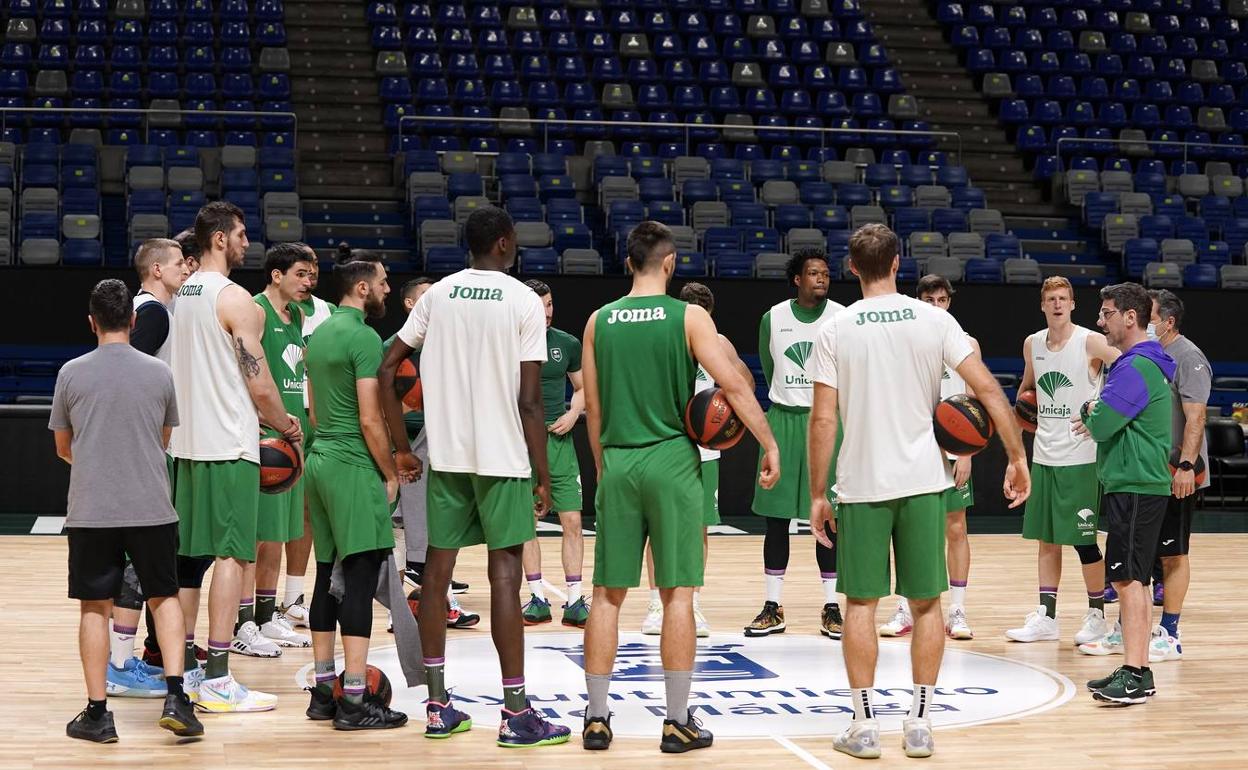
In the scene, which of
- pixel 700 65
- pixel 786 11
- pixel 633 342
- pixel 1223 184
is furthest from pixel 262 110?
pixel 633 342

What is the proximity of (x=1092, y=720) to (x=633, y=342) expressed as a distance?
2455 mm

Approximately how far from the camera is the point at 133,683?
20.1 feet

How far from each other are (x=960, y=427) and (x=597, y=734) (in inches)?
67.6

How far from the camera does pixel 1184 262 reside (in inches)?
661

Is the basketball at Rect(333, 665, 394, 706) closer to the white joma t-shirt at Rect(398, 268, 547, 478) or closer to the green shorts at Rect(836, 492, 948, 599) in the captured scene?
the white joma t-shirt at Rect(398, 268, 547, 478)

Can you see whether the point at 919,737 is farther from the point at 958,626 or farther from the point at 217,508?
the point at 217,508

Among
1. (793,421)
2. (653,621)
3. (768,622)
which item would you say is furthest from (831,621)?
(793,421)

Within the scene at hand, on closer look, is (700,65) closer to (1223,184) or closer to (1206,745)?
(1223,184)

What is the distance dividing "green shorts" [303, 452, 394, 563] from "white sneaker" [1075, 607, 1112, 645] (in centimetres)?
377

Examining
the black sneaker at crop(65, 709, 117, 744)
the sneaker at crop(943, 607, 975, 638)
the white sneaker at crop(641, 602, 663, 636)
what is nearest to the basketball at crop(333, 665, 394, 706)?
the black sneaker at crop(65, 709, 117, 744)

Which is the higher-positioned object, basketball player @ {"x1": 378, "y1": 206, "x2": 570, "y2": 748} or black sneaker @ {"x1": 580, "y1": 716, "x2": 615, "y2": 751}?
basketball player @ {"x1": 378, "y1": 206, "x2": 570, "y2": 748}

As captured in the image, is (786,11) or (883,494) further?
(786,11)

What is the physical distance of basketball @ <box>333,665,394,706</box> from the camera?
5.61 meters

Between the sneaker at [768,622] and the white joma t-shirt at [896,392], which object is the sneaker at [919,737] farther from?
the sneaker at [768,622]
